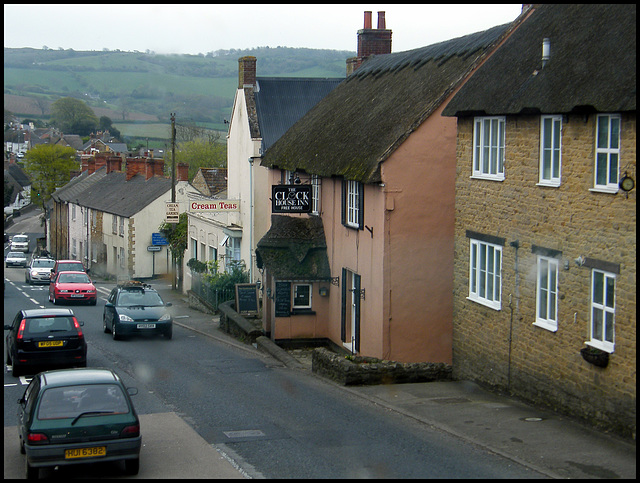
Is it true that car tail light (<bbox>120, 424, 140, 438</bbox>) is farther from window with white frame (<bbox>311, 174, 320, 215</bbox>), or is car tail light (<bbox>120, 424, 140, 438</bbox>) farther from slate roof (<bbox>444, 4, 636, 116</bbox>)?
window with white frame (<bbox>311, 174, 320, 215</bbox>)

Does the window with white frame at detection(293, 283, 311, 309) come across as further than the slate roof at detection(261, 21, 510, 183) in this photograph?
Yes

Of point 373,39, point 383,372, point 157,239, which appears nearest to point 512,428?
point 383,372

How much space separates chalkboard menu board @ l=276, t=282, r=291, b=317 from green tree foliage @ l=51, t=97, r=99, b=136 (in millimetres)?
66721

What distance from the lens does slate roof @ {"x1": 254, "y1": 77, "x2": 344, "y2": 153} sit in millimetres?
33594

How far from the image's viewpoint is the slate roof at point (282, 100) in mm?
33594

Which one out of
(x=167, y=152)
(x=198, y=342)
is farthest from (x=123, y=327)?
(x=167, y=152)

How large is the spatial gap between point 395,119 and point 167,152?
63.2 meters

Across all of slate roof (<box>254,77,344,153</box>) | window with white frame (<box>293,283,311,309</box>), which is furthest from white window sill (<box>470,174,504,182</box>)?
slate roof (<box>254,77,344,153</box>)

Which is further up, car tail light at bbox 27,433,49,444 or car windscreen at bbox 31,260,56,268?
car tail light at bbox 27,433,49,444

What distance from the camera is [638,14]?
13008 mm

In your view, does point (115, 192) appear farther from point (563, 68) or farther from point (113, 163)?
point (563, 68)

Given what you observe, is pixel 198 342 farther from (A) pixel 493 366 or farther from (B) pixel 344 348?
(A) pixel 493 366

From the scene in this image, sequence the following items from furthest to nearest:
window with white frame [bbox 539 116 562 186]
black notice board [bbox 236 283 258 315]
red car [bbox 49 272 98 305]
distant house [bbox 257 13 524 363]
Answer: red car [bbox 49 272 98 305], black notice board [bbox 236 283 258 315], distant house [bbox 257 13 524 363], window with white frame [bbox 539 116 562 186]

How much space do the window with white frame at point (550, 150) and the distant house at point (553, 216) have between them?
2cm
